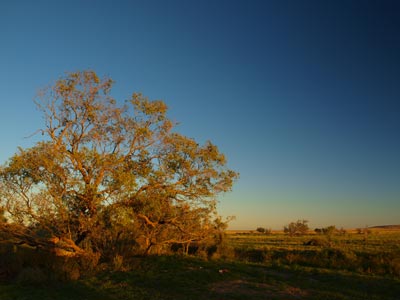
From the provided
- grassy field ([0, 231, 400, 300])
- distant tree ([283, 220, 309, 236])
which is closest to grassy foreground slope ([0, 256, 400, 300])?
grassy field ([0, 231, 400, 300])

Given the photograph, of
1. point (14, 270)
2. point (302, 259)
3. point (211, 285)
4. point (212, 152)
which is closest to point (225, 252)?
point (302, 259)

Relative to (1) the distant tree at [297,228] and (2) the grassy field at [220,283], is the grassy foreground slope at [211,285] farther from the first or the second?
(1) the distant tree at [297,228]

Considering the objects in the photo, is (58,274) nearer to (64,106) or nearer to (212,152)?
(64,106)

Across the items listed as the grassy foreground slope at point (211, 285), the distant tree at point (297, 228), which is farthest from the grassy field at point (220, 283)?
the distant tree at point (297, 228)

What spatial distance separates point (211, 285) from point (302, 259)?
9451 millimetres

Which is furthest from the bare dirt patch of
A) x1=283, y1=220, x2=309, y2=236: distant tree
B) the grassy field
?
x1=283, y1=220, x2=309, y2=236: distant tree

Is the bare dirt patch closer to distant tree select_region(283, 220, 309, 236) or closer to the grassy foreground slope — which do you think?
the grassy foreground slope

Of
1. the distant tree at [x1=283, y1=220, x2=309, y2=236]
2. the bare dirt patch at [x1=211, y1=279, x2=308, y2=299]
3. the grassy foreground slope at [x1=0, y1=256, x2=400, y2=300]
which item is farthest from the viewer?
the distant tree at [x1=283, y1=220, x2=309, y2=236]

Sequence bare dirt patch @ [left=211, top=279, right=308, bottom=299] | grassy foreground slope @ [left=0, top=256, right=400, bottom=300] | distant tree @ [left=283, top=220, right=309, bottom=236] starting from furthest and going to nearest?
distant tree @ [left=283, top=220, right=309, bottom=236], grassy foreground slope @ [left=0, top=256, right=400, bottom=300], bare dirt patch @ [left=211, top=279, right=308, bottom=299]

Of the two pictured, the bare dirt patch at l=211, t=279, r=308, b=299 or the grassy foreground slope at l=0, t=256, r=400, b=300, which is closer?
the bare dirt patch at l=211, t=279, r=308, b=299

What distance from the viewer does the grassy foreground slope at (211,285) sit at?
11.4 metres

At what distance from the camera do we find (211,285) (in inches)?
500

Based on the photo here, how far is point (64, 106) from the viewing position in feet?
58.9

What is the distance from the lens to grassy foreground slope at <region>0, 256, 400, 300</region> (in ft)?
37.4
